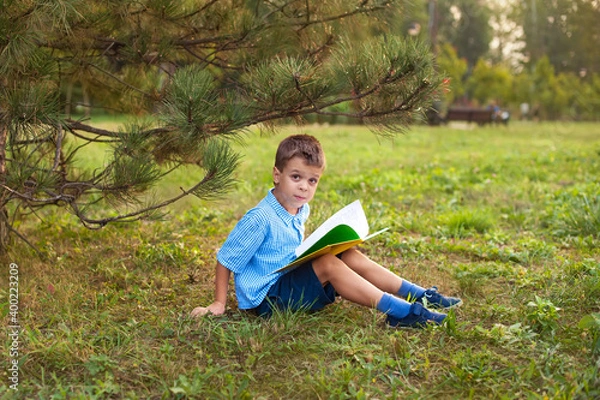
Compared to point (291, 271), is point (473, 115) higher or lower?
higher

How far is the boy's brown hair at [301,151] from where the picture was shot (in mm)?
2748

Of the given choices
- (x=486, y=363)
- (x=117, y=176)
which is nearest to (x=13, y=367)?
(x=117, y=176)

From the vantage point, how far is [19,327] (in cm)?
261

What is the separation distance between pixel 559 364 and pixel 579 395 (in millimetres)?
230

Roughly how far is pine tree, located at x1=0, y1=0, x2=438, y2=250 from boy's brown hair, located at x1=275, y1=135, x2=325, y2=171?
17cm

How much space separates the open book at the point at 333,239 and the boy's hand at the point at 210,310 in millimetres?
303

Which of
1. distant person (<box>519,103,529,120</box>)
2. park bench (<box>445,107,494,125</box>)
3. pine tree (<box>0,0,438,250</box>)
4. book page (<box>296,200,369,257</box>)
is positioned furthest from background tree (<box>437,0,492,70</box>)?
book page (<box>296,200,369,257</box>)

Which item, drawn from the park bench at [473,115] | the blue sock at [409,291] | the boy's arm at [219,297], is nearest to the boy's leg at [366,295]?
the blue sock at [409,291]

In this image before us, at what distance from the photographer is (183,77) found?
2588 millimetres

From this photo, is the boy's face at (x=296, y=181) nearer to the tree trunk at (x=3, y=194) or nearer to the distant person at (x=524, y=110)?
the tree trunk at (x=3, y=194)

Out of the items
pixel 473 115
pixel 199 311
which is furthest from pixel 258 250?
pixel 473 115

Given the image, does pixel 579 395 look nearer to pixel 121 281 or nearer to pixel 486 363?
pixel 486 363

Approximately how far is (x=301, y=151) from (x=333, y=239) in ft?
1.50

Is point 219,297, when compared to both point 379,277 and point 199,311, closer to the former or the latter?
point 199,311
